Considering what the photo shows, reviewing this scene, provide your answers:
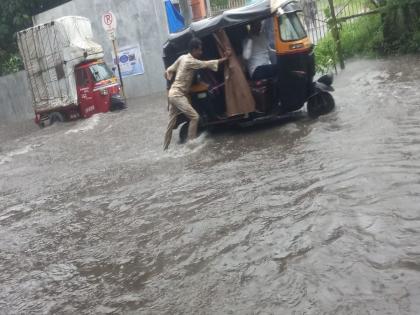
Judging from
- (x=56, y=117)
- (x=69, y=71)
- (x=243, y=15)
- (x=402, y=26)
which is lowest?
(x=56, y=117)

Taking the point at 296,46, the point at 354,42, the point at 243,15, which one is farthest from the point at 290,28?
the point at 354,42

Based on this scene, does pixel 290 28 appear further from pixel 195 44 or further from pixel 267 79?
pixel 195 44

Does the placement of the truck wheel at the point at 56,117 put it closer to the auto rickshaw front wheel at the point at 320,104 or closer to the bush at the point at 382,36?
Answer: the bush at the point at 382,36

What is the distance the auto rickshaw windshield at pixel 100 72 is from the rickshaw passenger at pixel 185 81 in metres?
7.83

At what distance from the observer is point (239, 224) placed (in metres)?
4.96

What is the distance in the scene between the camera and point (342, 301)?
10.9 feet

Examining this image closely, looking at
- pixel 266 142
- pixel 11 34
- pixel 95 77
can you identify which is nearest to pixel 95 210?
pixel 266 142

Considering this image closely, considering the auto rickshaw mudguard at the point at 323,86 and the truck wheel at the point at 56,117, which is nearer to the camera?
the auto rickshaw mudguard at the point at 323,86

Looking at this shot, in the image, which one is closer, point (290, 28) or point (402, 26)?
point (290, 28)

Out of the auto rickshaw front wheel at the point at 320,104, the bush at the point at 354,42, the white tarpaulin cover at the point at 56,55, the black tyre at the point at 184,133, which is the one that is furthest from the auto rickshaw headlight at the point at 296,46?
the white tarpaulin cover at the point at 56,55

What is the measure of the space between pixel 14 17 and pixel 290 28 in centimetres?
1698

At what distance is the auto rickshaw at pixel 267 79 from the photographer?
27.0 ft

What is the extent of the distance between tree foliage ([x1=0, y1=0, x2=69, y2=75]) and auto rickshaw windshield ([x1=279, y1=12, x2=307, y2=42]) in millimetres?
16621

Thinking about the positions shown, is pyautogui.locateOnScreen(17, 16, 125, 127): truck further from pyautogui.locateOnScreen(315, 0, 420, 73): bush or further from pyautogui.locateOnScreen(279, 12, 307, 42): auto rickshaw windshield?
pyautogui.locateOnScreen(279, 12, 307, 42): auto rickshaw windshield
